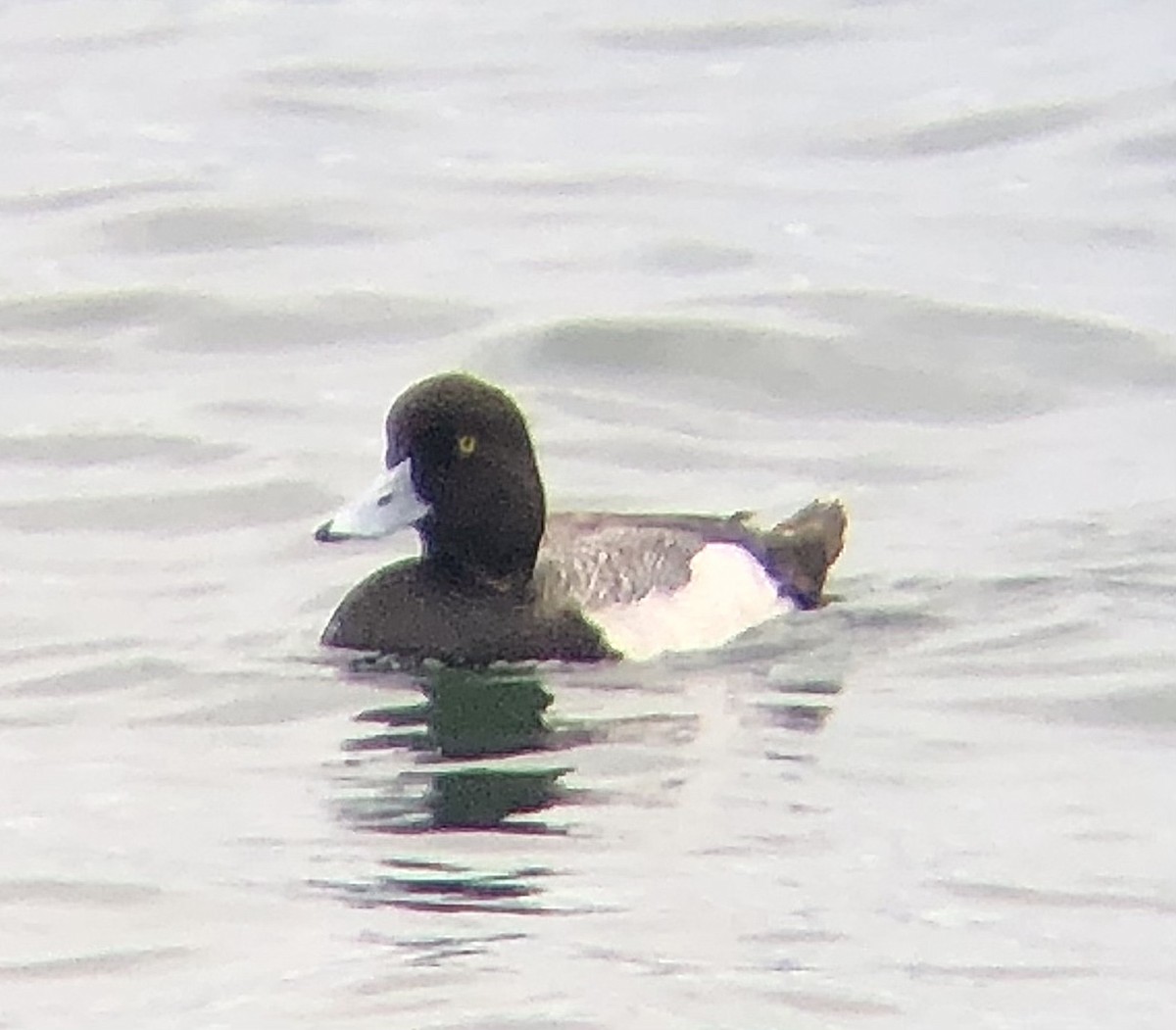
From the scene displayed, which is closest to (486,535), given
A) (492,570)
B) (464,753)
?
(492,570)

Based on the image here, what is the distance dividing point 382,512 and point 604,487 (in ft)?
9.26

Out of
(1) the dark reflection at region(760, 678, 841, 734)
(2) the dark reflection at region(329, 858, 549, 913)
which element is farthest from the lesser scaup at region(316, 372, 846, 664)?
(2) the dark reflection at region(329, 858, 549, 913)

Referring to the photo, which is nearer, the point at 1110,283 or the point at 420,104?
the point at 1110,283

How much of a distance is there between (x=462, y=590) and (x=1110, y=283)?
640 centimetres

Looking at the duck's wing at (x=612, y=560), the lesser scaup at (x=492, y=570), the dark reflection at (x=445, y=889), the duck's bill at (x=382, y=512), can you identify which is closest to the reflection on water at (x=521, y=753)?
the dark reflection at (x=445, y=889)

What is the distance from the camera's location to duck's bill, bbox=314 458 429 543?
504 inches

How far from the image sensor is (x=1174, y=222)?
19.7m

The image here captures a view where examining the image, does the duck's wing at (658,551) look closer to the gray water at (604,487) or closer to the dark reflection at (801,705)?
the gray water at (604,487)

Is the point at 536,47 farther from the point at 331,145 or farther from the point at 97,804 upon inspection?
the point at 97,804

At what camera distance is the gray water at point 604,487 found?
33.5 ft

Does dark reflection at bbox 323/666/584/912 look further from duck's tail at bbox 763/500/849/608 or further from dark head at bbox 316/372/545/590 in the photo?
duck's tail at bbox 763/500/849/608

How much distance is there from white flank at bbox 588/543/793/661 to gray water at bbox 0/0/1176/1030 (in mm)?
103

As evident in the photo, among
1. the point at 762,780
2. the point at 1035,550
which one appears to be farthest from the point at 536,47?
the point at 762,780

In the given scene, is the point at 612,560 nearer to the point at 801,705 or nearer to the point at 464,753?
the point at 801,705
